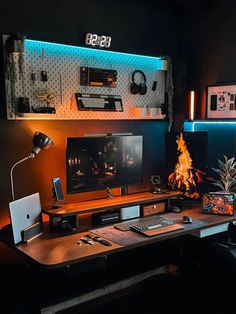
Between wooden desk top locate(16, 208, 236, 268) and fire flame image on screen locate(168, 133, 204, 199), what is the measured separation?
1.85 feet

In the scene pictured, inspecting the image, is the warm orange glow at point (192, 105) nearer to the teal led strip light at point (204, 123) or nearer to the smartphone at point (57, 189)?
the teal led strip light at point (204, 123)

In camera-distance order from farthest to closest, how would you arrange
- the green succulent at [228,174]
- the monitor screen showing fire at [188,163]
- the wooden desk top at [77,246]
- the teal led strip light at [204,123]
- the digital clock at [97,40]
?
the teal led strip light at [204,123], the monitor screen showing fire at [188,163], the green succulent at [228,174], the digital clock at [97,40], the wooden desk top at [77,246]

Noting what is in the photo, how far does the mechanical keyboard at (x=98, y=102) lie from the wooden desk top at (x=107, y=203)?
2.47ft

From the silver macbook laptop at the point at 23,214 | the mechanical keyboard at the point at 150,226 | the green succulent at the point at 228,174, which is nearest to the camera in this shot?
the silver macbook laptop at the point at 23,214

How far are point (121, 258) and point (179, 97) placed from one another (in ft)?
5.45

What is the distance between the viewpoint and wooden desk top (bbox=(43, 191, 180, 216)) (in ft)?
8.02

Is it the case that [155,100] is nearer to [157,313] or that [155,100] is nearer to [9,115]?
[9,115]

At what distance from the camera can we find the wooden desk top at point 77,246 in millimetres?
1927

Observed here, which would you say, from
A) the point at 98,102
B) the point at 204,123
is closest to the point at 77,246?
the point at 98,102

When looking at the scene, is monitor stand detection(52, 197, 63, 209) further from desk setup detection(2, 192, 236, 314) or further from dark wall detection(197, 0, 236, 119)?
dark wall detection(197, 0, 236, 119)

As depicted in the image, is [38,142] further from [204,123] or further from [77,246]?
[204,123]

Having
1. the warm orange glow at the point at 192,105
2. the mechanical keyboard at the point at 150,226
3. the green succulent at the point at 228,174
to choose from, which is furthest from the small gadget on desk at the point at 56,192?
the warm orange glow at the point at 192,105

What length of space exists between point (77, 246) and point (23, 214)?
1.34 feet

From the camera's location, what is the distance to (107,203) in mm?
2666
